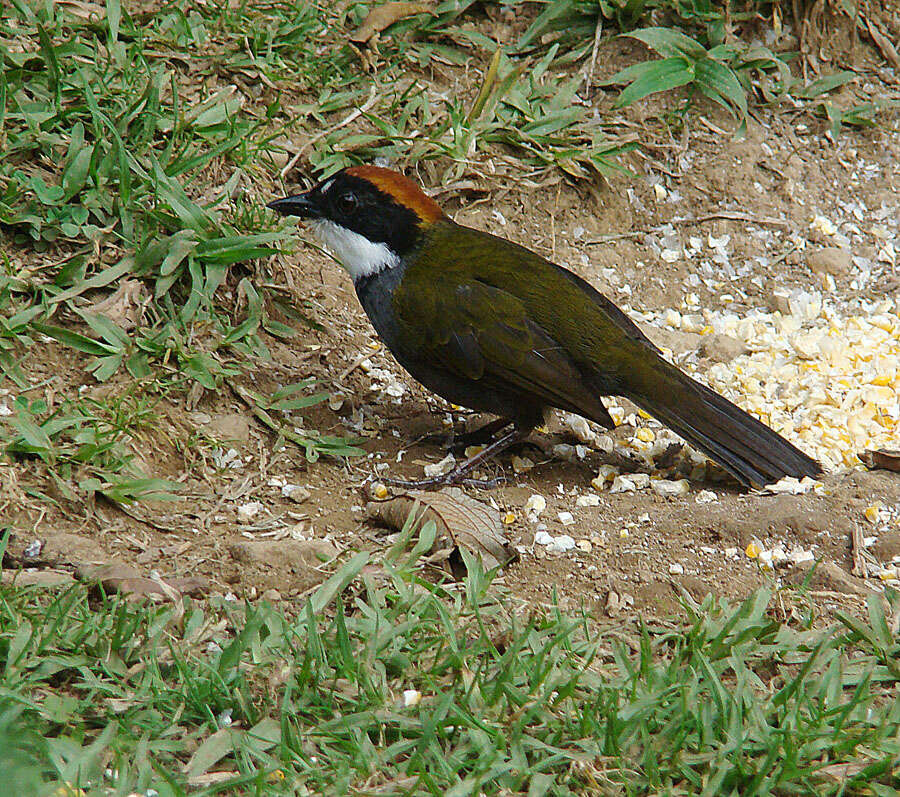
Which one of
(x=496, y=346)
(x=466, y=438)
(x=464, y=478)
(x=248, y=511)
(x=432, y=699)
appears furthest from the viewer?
(x=466, y=438)

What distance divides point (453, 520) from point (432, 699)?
3.53 ft

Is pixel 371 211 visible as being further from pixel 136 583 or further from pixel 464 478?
pixel 136 583

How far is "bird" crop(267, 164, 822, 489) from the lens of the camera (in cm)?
462

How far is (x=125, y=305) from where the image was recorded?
488 cm

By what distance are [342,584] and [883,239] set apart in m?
4.43

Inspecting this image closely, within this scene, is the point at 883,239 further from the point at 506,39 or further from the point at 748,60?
the point at 506,39

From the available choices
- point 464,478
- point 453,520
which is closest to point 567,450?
point 464,478

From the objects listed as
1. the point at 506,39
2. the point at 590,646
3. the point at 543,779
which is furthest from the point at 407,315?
the point at 506,39

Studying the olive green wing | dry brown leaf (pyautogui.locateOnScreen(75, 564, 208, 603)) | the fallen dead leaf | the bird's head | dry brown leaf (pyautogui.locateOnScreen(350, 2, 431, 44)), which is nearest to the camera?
dry brown leaf (pyautogui.locateOnScreen(75, 564, 208, 603))

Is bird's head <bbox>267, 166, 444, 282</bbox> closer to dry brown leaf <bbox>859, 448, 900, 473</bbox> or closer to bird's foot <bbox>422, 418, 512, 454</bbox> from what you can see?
bird's foot <bbox>422, 418, 512, 454</bbox>

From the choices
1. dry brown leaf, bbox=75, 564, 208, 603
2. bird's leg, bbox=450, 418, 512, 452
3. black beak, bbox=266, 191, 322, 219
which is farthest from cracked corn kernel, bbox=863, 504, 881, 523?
black beak, bbox=266, 191, 322, 219

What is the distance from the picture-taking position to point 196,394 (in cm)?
474

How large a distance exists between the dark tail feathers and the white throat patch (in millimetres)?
1276

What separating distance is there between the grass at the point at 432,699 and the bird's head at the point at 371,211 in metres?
1.91
